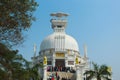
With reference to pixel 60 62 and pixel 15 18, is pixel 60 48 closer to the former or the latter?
pixel 60 62

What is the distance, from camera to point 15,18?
21.0 meters

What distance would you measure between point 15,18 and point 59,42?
199ft

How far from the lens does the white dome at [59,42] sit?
80.8m

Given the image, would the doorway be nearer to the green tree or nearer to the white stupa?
the white stupa

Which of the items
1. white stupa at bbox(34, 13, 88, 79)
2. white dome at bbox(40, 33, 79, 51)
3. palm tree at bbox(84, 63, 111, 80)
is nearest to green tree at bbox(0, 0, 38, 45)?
palm tree at bbox(84, 63, 111, 80)

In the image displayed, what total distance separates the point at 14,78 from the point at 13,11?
7.15 metres

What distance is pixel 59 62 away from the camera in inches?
2968

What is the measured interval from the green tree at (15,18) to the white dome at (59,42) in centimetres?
5835

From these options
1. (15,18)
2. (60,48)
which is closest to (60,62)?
(60,48)

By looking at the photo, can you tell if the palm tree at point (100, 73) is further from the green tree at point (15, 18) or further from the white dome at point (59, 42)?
the white dome at point (59, 42)

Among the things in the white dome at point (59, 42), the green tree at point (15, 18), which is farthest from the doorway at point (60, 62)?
the green tree at point (15, 18)

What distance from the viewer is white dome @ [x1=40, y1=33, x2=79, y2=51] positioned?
80.8m

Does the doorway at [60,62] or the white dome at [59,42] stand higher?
the white dome at [59,42]

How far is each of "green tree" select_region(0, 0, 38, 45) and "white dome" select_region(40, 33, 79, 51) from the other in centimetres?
5835
